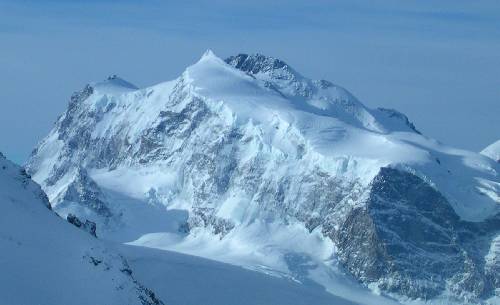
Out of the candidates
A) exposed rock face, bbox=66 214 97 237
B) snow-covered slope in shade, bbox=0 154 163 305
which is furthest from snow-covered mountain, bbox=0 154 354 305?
exposed rock face, bbox=66 214 97 237

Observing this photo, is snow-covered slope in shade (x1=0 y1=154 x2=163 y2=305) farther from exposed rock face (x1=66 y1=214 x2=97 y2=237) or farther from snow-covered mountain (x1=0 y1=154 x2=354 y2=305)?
exposed rock face (x1=66 y1=214 x2=97 y2=237)

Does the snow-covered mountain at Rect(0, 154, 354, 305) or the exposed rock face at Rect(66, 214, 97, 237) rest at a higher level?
the exposed rock face at Rect(66, 214, 97, 237)

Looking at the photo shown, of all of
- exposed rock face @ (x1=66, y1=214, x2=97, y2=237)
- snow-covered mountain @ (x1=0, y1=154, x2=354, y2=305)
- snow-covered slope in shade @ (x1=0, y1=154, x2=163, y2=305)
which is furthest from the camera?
exposed rock face @ (x1=66, y1=214, x2=97, y2=237)

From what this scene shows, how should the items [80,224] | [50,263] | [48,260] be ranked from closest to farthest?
[50,263] → [48,260] → [80,224]

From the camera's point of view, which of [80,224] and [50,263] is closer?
[50,263]

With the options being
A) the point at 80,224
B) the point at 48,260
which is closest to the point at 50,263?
the point at 48,260

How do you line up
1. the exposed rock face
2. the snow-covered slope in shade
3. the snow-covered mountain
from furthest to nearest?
the exposed rock face
the snow-covered mountain
the snow-covered slope in shade

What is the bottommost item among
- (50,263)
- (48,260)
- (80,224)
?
(50,263)

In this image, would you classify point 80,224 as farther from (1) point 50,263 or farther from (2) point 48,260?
(1) point 50,263

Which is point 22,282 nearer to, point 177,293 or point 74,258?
point 74,258
